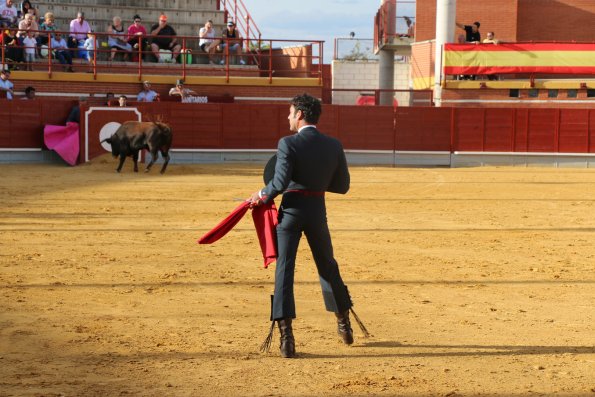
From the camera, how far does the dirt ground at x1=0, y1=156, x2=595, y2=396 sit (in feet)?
17.7

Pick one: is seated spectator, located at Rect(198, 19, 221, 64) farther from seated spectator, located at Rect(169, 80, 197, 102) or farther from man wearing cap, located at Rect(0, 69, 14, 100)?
man wearing cap, located at Rect(0, 69, 14, 100)

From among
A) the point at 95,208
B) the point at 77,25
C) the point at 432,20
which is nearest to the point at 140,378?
the point at 95,208

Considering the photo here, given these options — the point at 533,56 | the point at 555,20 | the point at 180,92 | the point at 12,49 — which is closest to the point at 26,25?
the point at 12,49

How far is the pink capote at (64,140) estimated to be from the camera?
880 inches

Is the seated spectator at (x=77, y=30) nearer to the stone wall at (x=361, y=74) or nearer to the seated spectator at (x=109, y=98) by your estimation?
the seated spectator at (x=109, y=98)

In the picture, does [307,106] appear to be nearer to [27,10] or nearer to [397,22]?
[27,10]

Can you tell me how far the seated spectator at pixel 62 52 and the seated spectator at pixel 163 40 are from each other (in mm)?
2181

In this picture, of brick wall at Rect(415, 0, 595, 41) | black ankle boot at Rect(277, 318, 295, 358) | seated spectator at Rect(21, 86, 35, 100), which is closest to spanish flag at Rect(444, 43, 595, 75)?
brick wall at Rect(415, 0, 595, 41)

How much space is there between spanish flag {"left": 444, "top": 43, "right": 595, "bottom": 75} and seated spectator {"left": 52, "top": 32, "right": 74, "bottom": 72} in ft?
31.1

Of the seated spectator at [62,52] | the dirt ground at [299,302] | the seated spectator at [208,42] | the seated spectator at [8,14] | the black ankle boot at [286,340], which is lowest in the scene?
the dirt ground at [299,302]

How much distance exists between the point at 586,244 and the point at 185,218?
4981 mm

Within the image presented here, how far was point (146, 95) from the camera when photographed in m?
23.8

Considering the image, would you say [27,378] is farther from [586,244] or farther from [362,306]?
[586,244]

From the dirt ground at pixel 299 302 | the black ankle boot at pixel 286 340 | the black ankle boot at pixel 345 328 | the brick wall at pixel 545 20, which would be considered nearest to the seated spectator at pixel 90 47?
the dirt ground at pixel 299 302
